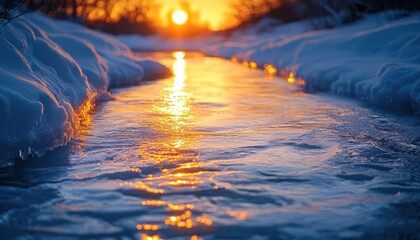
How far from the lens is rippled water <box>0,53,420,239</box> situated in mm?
2070

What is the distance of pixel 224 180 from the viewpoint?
2656 mm

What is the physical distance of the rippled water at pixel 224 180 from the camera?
207cm

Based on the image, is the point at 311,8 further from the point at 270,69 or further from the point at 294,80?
the point at 294,80

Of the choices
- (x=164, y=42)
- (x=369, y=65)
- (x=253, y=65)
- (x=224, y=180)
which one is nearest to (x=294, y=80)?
(x=369, y=65)

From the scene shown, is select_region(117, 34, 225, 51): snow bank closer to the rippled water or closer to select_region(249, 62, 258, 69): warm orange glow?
select_region(249, 62, 258, 69): warm orange glow

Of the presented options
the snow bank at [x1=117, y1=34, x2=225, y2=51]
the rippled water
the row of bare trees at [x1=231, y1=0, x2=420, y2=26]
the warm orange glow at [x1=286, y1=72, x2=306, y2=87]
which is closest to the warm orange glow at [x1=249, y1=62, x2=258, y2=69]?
the warm orange glow at [x1=286, y1=72, x2=306, y2=87]

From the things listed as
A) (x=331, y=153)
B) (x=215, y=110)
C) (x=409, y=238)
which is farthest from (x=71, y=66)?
(x=409, y=238)

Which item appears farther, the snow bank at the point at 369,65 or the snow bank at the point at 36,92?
the snow bank at the point at 369,65

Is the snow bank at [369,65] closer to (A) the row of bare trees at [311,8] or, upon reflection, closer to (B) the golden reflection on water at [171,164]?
(B) the golden reflection on water at [171,164]

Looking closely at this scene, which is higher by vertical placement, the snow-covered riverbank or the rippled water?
the snow-covered riverbank

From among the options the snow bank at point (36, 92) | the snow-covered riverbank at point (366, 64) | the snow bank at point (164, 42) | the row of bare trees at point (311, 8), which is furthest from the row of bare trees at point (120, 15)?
the snow bank at point (36, 92)

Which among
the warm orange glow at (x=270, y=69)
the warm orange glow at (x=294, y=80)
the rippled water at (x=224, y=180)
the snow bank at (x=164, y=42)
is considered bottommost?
the rippled water at (x=224, y=180)

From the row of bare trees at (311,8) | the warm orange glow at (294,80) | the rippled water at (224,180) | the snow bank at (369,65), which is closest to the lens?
the rippled water at (224,180)

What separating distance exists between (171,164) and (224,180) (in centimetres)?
42
